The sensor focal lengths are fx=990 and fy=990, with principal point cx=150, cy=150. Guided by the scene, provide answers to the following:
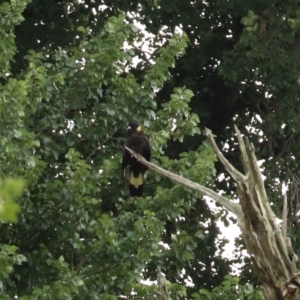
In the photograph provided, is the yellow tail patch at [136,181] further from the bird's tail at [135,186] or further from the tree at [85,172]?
the tree at [85,172]

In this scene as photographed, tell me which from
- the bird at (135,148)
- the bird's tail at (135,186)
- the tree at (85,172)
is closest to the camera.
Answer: the tree at (85,172)

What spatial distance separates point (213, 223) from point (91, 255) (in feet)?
15.8

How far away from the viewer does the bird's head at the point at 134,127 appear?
9047 mm

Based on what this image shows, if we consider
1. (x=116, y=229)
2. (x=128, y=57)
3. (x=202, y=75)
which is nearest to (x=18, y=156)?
(x=116, y=229)

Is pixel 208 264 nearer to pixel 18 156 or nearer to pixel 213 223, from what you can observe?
pixel 213 223

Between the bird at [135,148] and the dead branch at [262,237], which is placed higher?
the bird at [135,148]

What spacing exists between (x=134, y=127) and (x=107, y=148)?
1.84 ft

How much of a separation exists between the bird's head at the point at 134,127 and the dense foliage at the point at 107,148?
9 centimetres

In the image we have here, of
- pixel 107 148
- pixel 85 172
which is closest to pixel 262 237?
pixel 85 172

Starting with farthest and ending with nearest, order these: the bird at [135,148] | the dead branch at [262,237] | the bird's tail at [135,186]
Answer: the bird's tail at [135,186] → the bird at [135,148] → the dead branch at [262,237]

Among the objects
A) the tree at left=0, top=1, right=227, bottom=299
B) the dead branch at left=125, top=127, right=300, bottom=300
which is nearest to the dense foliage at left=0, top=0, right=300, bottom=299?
the tree at left=0, top=1, right=227, bottom=299

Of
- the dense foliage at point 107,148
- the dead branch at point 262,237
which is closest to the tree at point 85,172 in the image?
the dense foliage at point 107,148

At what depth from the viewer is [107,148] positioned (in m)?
9.52

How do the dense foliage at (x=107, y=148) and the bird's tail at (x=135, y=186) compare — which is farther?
the bird's tail at (x=135, y=186)
